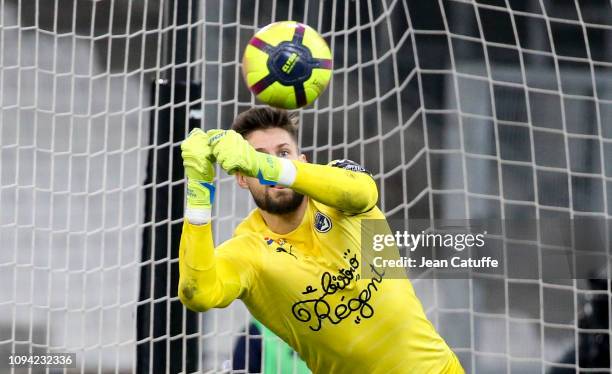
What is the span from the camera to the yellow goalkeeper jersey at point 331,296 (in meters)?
3.74

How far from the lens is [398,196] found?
525cm

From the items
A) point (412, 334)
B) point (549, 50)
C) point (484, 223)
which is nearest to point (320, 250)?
point (412, 334)

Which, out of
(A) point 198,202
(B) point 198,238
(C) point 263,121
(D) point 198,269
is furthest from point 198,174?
(C) point 263,121

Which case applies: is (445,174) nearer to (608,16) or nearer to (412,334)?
(608,16)

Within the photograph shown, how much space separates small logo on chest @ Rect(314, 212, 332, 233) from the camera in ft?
12.3

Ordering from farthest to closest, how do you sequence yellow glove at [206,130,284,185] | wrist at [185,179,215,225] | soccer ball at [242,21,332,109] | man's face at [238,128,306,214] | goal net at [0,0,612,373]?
1. goal net at [0,0,612,373]
2. man's face at [238,128,306,214]
3. soccer ball at [242,21,332,109]
4. wrist at [185,179,215,225]
5. yellow glove at [206,130,284,185]

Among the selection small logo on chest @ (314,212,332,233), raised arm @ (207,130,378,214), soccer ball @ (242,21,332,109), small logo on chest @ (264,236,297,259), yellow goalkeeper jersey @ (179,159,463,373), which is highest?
soccer ball @ (242,21,332,109)

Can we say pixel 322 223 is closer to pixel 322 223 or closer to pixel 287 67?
pixel 322 223

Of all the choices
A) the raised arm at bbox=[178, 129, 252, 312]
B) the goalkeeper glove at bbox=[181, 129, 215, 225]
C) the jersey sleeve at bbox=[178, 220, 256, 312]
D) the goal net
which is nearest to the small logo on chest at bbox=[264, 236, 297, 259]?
the jersey sleeve at bbox=[178, 220, 256, 312]

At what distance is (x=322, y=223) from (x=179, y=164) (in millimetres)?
1485

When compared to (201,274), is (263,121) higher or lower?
higher

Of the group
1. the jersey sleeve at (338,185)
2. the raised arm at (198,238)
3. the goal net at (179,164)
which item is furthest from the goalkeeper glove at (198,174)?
the goal net at (179,164)

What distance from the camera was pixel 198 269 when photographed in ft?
11.3

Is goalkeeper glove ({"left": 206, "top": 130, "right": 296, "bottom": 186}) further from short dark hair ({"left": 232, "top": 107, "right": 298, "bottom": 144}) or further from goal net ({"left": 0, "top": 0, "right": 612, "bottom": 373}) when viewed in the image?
goal net ({"left": 0, "top": 0, "right": 612, "bottom": 373})
